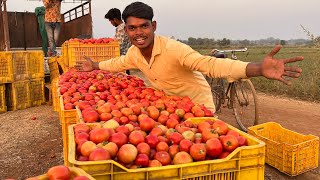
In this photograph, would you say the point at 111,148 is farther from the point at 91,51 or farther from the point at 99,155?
the point at 91,51

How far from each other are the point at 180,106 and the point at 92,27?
10.6m

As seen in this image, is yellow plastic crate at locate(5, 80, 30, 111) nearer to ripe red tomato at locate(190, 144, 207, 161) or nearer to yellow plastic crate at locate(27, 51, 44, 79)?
yellow plastic crate at locate(27, 51, 44, 79)

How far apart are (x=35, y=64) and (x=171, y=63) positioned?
6589 mm

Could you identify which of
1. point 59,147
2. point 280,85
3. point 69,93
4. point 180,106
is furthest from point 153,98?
point 280,85

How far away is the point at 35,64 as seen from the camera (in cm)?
921

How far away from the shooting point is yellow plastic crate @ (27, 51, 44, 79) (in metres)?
9.07

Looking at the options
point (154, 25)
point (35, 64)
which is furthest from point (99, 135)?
point (35, 64)

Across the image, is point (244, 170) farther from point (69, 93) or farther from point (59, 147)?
point (59, 147)

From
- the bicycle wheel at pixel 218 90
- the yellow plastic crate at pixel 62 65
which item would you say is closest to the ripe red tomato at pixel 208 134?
the bicycle wheel at pixel 218 90

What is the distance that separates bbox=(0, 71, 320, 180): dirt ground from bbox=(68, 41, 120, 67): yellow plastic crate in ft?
5.18

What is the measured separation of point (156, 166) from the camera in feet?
6.88

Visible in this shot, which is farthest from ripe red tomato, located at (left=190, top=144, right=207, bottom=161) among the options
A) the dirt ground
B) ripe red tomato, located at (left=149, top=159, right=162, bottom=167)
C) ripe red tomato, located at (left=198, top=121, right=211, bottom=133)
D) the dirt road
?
the dirt road

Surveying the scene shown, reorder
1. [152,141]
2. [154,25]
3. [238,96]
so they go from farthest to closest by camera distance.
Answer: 1. [238,96]
2. [154,25]
3. [152,141]

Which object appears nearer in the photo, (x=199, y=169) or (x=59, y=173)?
(x=59, y=173)
